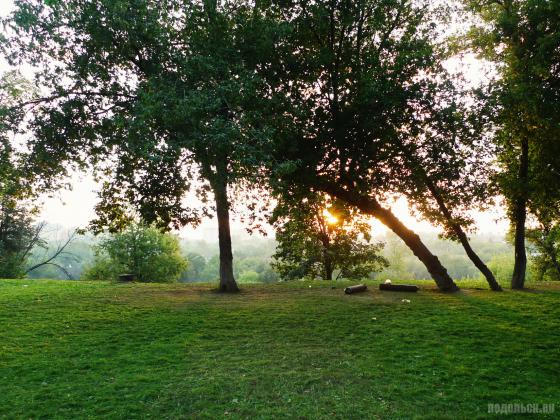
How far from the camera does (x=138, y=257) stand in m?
52.2

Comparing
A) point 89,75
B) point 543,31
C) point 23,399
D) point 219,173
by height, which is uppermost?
point 543,31

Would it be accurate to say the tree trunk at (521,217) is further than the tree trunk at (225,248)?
Yes

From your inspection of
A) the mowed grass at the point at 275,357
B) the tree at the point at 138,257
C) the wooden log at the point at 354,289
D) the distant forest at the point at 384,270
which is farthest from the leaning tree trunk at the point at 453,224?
the tree at the point at 138,257

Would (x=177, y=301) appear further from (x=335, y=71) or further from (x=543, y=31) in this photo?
(x=543, y=31)

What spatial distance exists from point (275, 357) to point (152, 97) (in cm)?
922

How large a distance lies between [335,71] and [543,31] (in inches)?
412

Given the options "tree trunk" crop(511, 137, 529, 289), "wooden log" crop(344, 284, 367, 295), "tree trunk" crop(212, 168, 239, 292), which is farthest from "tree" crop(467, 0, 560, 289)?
"tree trunk" crop(212, 168, 239, 292)

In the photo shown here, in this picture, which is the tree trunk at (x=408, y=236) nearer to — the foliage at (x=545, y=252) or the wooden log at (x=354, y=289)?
the wooden log at (x=354, y=289)

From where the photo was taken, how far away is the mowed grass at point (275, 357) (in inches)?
314

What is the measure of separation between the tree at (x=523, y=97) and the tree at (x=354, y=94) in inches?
142

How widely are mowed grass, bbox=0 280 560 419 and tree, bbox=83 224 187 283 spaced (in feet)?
114

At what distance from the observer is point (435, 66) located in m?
17.5

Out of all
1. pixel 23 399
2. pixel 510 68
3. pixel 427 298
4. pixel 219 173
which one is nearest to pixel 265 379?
pixel 23 399

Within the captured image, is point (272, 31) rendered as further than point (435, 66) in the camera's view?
No
